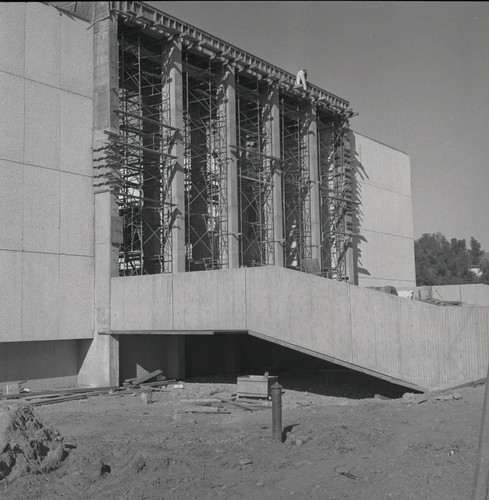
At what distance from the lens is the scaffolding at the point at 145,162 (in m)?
28.0

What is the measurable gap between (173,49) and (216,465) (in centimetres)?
2235

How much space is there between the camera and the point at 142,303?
24.5 m

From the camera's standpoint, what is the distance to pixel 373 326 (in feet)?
64.1

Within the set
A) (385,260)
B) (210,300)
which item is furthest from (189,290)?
(385,260)

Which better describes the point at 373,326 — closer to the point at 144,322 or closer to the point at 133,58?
the point at 144,322

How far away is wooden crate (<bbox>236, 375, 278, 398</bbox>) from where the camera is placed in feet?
65.8

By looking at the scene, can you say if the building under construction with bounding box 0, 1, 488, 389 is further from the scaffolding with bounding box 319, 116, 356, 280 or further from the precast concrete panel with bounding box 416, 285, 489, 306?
the precast concrete panel with bounding box 416, 285, 489, 306

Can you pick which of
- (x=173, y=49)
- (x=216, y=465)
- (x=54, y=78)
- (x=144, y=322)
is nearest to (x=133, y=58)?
(x=173, y=49)

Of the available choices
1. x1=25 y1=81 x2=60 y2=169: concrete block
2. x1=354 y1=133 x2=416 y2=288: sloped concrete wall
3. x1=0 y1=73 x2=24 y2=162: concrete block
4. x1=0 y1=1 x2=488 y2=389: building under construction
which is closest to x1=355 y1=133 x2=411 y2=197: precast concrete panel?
x1=354 y1=133 x2=416 y2=288: sloped concrete wall

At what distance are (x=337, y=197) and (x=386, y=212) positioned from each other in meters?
6.25

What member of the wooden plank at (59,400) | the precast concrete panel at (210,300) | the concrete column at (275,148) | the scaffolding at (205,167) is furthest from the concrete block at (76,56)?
the wooden plank at (59,400)

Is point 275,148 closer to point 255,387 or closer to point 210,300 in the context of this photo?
point 210,300

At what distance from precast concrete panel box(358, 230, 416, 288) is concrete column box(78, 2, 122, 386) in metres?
21.2

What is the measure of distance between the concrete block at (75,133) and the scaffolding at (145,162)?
123cm
